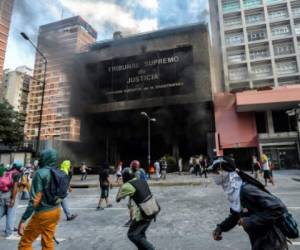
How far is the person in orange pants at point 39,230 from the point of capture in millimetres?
2340

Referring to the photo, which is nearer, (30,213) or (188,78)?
(30,213)

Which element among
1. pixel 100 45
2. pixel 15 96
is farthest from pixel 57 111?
pixel 100 45

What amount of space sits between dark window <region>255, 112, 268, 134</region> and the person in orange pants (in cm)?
2283

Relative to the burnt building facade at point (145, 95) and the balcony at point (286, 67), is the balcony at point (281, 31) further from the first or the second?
the burnt building facade at point (145, 95)

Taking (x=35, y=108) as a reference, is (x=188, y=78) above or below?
below

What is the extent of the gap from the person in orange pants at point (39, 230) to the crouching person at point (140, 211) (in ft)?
2.59

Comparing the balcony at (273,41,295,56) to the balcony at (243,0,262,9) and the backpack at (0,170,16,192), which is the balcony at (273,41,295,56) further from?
the backpack at (0,170,16,192)

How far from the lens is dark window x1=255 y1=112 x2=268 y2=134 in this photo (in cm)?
2186

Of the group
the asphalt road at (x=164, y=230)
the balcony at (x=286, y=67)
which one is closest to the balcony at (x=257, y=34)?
the balcony at (x=286, y=67)

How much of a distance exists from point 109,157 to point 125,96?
7535 millimetres

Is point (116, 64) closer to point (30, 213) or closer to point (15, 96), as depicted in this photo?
point (30, 213)

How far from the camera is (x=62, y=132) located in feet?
225

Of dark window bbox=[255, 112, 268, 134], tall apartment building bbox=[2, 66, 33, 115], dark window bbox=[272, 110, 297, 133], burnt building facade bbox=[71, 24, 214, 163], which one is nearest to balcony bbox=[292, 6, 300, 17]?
burnt building facade bbox=[71, 24, 214, 163]

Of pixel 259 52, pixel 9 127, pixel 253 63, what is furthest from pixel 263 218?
pixel 259 52
